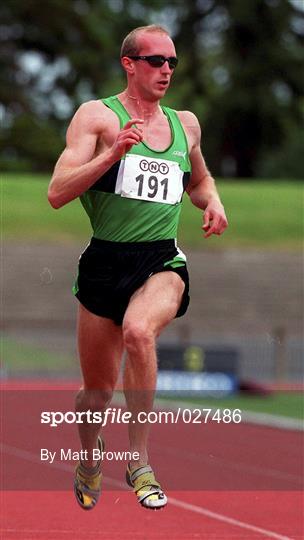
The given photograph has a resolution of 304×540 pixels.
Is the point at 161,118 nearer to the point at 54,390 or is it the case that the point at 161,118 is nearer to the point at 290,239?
the point at 54,390

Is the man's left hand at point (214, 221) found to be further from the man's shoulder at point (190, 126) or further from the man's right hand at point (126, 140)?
the man's right hand at point (126, 140)

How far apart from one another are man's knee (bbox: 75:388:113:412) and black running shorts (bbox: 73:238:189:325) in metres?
0.47

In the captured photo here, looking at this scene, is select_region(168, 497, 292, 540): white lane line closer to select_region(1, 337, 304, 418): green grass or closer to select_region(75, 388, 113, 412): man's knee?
select_region(75, 388, 113, 412): man's knee

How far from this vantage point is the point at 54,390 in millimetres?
23406

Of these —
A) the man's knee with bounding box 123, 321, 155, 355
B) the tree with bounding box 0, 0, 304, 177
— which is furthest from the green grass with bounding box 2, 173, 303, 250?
the man's knee with bounding box 123, 321, 155, 355

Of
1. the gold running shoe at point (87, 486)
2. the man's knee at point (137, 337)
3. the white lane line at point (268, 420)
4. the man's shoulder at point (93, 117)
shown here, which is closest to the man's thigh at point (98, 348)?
the man's knee at point (137, 337)

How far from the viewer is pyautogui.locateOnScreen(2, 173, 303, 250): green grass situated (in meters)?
39.9

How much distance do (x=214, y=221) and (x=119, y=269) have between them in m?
0.53

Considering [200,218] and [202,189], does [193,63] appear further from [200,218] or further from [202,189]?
[202,189]

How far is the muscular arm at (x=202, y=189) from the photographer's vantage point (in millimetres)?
7246

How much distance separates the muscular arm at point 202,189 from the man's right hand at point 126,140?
688mm

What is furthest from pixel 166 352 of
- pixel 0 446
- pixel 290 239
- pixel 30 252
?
pixel 290 239

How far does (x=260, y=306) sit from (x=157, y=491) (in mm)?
29491

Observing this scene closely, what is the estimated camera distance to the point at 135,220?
723 centimetres
